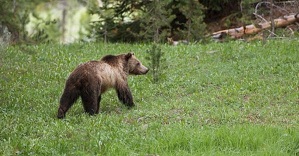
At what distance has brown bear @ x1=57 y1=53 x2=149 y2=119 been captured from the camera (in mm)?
10695

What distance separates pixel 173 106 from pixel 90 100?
5.53 ft

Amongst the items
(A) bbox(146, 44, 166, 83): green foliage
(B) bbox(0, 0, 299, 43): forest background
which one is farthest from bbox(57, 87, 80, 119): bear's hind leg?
(B) bbox(0, 0, 299, 43): forest background

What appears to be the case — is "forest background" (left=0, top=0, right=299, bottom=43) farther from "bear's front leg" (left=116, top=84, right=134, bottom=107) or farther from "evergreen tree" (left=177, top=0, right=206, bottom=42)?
"bear's front leg" (left=116, top=84, right=134, bottom=107)

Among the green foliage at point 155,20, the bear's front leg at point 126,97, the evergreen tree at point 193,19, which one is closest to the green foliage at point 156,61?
the bear's front leg at point 126,97

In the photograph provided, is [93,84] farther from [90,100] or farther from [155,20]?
[155,20]

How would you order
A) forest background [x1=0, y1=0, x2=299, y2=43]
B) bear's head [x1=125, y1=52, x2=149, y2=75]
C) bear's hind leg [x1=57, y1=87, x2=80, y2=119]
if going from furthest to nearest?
forest background [x1=0, y1=0, x2=299, y2=43] < bear's head [x1=125, y1=52, x2=149, y2=75] < bear's hind leg [x1=57, y1=87, x2=80, y2=119]

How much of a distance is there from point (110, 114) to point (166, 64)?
498 cm

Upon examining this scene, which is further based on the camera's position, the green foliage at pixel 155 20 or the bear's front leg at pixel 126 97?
the green foliage at pixel 155 20

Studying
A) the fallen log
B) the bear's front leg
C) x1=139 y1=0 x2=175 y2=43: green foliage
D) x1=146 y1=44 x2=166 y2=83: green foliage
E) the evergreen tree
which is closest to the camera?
the bear's front leg

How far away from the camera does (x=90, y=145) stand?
855 cm

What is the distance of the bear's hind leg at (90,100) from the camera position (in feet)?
35.3

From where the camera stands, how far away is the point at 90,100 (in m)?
10.8

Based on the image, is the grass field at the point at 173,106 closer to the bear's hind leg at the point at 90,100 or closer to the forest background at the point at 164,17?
the bear's hind leg at the point at 90,100

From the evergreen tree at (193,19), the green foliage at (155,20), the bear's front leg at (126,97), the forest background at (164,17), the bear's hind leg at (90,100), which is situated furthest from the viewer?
the evergreen tree at (193,19)
